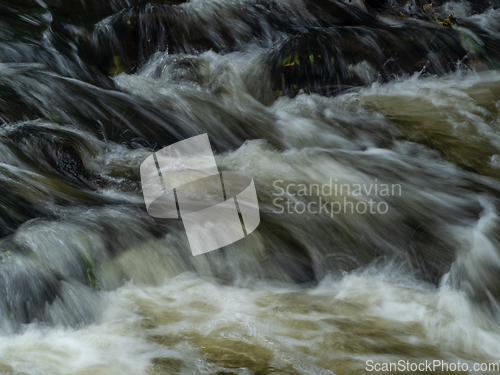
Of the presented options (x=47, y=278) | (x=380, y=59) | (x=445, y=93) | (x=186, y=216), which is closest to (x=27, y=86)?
(x=186, y=216)

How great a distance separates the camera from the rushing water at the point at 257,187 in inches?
123

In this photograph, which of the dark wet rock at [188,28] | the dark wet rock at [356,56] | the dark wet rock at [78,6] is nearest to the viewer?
the dark wet rock at [356,56]

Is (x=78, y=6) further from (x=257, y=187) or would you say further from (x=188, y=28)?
(x=257, y=187)

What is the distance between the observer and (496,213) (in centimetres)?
465

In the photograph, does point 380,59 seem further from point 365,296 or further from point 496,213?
point 365,296

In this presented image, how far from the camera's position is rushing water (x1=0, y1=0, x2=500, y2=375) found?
3123mm

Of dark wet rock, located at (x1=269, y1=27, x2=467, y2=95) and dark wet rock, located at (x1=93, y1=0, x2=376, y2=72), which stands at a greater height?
dark wet rock, located at (x1=93, y1=0, x2=376, y2=72)

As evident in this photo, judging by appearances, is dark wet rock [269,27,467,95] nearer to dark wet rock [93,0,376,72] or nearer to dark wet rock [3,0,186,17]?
dark wet rock [93,0,376,72]

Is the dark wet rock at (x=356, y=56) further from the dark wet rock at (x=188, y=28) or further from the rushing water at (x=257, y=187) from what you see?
the dark wet rock at (x=188, y=28)

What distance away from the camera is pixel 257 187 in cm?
483

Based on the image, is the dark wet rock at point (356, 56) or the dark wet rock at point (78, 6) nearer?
the dark wet rock at point (356, 56)

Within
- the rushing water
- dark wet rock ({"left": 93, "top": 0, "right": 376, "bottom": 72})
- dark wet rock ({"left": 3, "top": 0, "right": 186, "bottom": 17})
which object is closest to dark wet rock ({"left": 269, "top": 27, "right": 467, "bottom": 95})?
the rushing water

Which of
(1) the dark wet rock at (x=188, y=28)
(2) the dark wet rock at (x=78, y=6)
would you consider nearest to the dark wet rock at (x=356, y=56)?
(1) the dark wet rock at (x=188, y=28)

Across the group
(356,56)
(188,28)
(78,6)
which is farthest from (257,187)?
(78,6)
